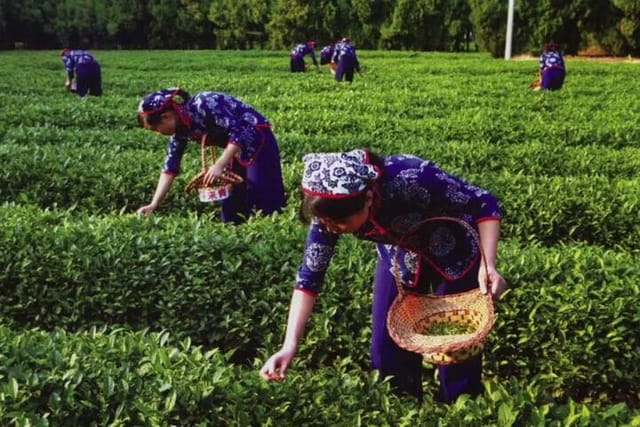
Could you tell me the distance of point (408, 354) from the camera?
345 cm

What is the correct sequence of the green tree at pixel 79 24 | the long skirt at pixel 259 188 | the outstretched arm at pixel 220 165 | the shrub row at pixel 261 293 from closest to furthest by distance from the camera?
the shrub row at pixel 261 293, the outstretched arm at pixel 220 165, the long skirt at pixel 259 188, the green tree at pixel 79 24

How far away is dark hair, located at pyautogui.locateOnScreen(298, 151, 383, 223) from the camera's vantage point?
2.65 m

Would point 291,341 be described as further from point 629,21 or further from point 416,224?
point 629,21

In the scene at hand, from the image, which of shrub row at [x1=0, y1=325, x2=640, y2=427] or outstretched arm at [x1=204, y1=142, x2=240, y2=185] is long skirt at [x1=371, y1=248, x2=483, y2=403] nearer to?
shrub row at [x1=0, y1=325, x2=640, y2=427]

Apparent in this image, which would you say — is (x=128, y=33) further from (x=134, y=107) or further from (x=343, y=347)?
(x=343, y=347)

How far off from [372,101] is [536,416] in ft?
41.8

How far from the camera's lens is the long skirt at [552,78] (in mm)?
17734

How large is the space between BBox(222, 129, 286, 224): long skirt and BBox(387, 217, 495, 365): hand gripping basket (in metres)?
2.44

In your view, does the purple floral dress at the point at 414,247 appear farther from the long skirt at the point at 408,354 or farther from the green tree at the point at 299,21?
the green tree at the point at 299,21

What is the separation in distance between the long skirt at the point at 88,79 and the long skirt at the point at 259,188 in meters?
12.3

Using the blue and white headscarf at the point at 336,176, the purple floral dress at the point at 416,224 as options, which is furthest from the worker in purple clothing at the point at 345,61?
the blue and white headscarf at the point at 336,176

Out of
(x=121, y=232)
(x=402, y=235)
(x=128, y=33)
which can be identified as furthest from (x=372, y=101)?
(x=128, y=33)

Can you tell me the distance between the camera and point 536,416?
9.10ft

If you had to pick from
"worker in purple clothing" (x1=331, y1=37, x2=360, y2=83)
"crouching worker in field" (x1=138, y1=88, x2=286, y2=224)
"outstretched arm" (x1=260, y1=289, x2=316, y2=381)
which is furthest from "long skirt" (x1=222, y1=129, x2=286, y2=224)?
"worker in purple clothing" (x1=331, y1=37, x2=360, y2=83)
